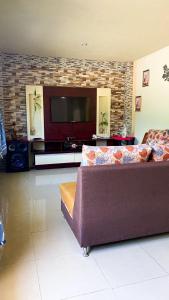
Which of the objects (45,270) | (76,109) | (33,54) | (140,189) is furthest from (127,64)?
(45,270)

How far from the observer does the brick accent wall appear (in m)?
5.02

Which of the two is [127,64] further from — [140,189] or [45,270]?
[45,270]

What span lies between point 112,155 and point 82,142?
11.6 ft

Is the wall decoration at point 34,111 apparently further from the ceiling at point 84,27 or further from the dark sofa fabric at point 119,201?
the dark sofa fabric at point 119,201

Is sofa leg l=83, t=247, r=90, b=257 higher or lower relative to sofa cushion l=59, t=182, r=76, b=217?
lower

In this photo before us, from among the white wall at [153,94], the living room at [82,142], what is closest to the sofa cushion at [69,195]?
the living room at [82,142]

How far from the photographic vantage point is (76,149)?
5426 millimetres

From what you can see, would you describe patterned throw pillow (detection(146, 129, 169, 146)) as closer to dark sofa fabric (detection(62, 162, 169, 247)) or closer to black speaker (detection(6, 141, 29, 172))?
dark sofa fabric (detection(62, 162, 169, 247))

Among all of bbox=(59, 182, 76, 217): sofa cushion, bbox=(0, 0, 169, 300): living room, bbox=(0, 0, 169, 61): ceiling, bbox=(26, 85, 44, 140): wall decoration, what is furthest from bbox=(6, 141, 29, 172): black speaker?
bbox=(59, 182, 76, 217): sofa cushion

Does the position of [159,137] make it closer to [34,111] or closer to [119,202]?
[119,202]

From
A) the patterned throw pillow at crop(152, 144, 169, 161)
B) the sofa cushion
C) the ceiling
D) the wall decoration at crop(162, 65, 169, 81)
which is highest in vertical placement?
the ceiling

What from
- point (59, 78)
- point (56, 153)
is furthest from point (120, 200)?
point (59, 78)

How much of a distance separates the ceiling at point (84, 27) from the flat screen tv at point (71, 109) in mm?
1009

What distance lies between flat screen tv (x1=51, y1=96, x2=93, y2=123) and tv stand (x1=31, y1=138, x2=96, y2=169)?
0.52 m
